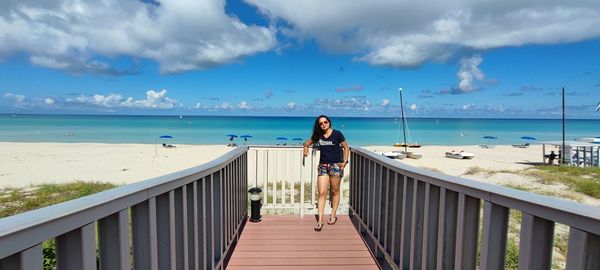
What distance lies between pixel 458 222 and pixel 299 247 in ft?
8.00

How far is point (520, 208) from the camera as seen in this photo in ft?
4.84

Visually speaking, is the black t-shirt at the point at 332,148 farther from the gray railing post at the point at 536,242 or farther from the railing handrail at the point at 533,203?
the gray railing post at the point at 536,242

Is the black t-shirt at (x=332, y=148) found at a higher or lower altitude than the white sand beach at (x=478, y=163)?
higher

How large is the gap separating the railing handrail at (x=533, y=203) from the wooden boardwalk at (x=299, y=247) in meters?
1.80

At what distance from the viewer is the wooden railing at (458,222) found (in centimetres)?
122

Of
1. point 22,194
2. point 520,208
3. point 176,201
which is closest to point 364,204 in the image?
point 176,201

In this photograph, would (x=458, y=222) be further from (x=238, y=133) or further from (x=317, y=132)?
(x=238, y=133)

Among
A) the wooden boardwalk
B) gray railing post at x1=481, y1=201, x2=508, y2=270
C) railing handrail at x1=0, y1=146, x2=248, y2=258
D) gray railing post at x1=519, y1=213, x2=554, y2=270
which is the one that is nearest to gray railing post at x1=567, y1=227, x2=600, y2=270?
gray railing post at x1=519, y1=213, x2=554, y2=270

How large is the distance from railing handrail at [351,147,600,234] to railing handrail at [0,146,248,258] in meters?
1.50

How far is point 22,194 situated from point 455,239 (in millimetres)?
10892

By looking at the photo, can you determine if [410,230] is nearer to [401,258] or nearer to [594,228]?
[401,258]

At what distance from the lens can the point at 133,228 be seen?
5.59ft

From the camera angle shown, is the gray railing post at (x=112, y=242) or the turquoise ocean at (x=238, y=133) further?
the turquoise ocean at (x=238, y=133)

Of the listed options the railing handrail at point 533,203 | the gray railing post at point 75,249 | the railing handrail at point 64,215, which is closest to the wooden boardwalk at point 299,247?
the railing handrail at point 533,203
